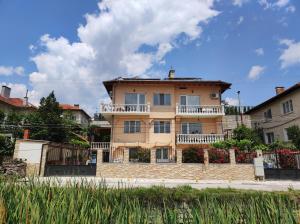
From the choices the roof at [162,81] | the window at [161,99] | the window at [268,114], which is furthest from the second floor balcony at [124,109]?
the window at [268,114]

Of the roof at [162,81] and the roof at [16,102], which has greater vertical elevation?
the roof at [16,102]

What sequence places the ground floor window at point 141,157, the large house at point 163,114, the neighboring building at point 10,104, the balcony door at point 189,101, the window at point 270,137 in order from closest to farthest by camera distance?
the ground floor window at point 141,157, the large house at point 163,114, the balcony door at point 189,101, the window at point 270,137, the neighboring building at point 10,104

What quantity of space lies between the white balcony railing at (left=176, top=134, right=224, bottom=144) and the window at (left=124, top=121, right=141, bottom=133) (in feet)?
13.3

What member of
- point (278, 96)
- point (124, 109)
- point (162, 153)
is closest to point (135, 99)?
point (124, 109)

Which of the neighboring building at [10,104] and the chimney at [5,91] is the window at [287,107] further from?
the chimney at [5,91]

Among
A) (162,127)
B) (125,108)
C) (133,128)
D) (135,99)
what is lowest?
(133,128)

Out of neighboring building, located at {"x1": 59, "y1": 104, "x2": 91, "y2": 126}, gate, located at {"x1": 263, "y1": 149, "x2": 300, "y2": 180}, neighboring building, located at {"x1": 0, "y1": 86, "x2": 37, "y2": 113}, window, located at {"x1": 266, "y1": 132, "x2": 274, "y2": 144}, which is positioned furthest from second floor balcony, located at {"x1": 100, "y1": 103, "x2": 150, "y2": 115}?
neighboring building, located at {"x1": 59, "y1": 104, "x2": 91, "y2": 126}

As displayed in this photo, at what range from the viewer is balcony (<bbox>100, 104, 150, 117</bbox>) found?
859 inches

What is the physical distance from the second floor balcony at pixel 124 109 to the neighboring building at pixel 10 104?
20.5 metres

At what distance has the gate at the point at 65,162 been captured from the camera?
14.6m

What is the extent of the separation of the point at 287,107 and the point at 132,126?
1645 centimetres

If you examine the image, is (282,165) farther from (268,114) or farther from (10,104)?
(10,104)

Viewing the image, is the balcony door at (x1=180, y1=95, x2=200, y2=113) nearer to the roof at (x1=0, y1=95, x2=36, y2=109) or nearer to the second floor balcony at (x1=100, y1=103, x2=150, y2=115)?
the second floor balcony at (x1=100, y1=103, x2=150, y2=115)

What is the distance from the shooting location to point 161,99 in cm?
2330
